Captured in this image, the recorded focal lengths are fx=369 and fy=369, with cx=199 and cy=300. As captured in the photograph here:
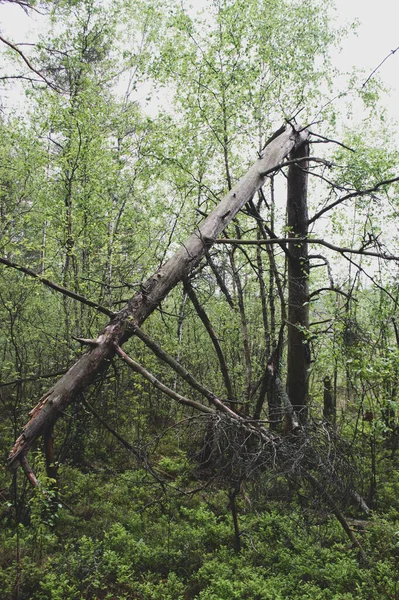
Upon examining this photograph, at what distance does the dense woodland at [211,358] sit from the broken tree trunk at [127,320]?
2cm

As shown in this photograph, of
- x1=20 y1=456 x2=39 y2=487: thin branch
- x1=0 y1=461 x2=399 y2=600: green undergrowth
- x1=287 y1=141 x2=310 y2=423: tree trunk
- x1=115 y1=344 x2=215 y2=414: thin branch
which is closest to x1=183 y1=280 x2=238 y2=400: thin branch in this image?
x1=287 y1=141 x2=310 y2=423: tree trunk

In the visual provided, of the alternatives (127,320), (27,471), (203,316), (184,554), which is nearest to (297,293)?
(203,316)

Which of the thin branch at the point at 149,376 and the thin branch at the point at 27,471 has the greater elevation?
the thin branch at the point at 149,376

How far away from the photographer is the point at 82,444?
7.15m

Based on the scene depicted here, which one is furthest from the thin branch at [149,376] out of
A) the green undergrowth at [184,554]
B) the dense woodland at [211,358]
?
the green undergrowth at [184,554]

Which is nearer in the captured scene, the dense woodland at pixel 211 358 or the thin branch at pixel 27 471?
the thin branch at pixel 27 471

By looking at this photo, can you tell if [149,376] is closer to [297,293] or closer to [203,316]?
[203,316]

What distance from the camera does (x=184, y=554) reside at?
15.1 ft

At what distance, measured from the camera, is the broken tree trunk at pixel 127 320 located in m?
2.75

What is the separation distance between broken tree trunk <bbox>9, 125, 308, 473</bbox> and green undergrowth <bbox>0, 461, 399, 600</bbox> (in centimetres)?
105

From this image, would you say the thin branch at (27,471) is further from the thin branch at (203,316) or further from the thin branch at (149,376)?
the thin branch at (203,316)

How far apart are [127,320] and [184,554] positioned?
3290 mm

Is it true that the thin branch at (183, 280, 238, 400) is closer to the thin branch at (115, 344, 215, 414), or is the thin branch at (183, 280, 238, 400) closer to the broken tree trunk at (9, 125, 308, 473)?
the broken tree trunk at (9, 125, 308, 473)

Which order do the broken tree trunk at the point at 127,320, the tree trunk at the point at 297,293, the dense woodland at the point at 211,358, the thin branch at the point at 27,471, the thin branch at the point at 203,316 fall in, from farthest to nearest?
the tree trunk at the point at 297,293, the thin branch at the point at 203,316, the dense woodland at the point at 211,358, the broken tree trunk at the point at 127,320, the thin branch at the point at 27,471
